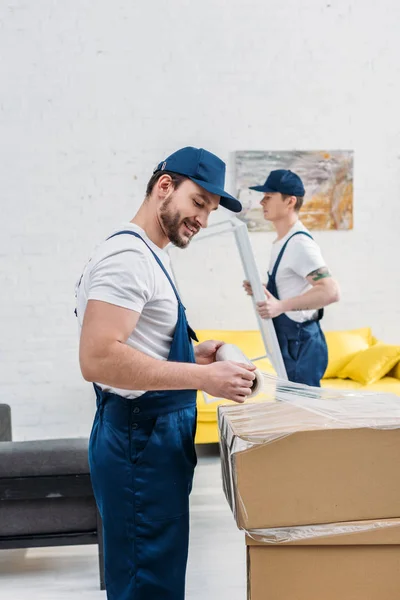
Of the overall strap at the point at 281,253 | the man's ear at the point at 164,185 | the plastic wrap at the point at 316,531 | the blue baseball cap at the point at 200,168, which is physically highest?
the blue baseball cap at the point at 200,168

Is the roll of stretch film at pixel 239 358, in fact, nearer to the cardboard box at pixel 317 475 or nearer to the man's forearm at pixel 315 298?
the cardboard box at pixel 317 475

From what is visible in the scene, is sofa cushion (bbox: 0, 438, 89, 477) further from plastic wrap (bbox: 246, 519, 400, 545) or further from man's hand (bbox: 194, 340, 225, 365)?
plastic wrap (bbox: 246, 519, 400, 545)

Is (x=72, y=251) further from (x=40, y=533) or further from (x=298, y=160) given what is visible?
(x=40, y=533)

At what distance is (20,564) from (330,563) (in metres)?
2.02

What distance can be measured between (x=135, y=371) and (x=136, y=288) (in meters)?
0.17

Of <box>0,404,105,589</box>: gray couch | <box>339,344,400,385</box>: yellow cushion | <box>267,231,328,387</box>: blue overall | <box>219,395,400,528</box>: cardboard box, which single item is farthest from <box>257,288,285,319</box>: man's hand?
<box>219,395,400,528</box>: cardboard box

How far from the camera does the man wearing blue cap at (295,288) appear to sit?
3191 millimetres

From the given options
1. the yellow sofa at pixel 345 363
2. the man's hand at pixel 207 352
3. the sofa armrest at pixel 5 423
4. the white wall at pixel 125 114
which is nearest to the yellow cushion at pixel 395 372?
the yellow sofa at pixel 345 363

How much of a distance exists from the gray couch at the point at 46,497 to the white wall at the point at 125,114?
2478 mm

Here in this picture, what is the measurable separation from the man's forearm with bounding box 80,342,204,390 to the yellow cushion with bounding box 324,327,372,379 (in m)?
3.52

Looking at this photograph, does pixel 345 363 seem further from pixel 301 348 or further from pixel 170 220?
pixel 170 220

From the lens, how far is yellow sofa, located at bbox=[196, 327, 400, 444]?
4457 millimetres

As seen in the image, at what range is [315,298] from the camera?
3170mm

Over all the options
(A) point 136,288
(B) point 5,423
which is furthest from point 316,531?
(B) point 5,423
